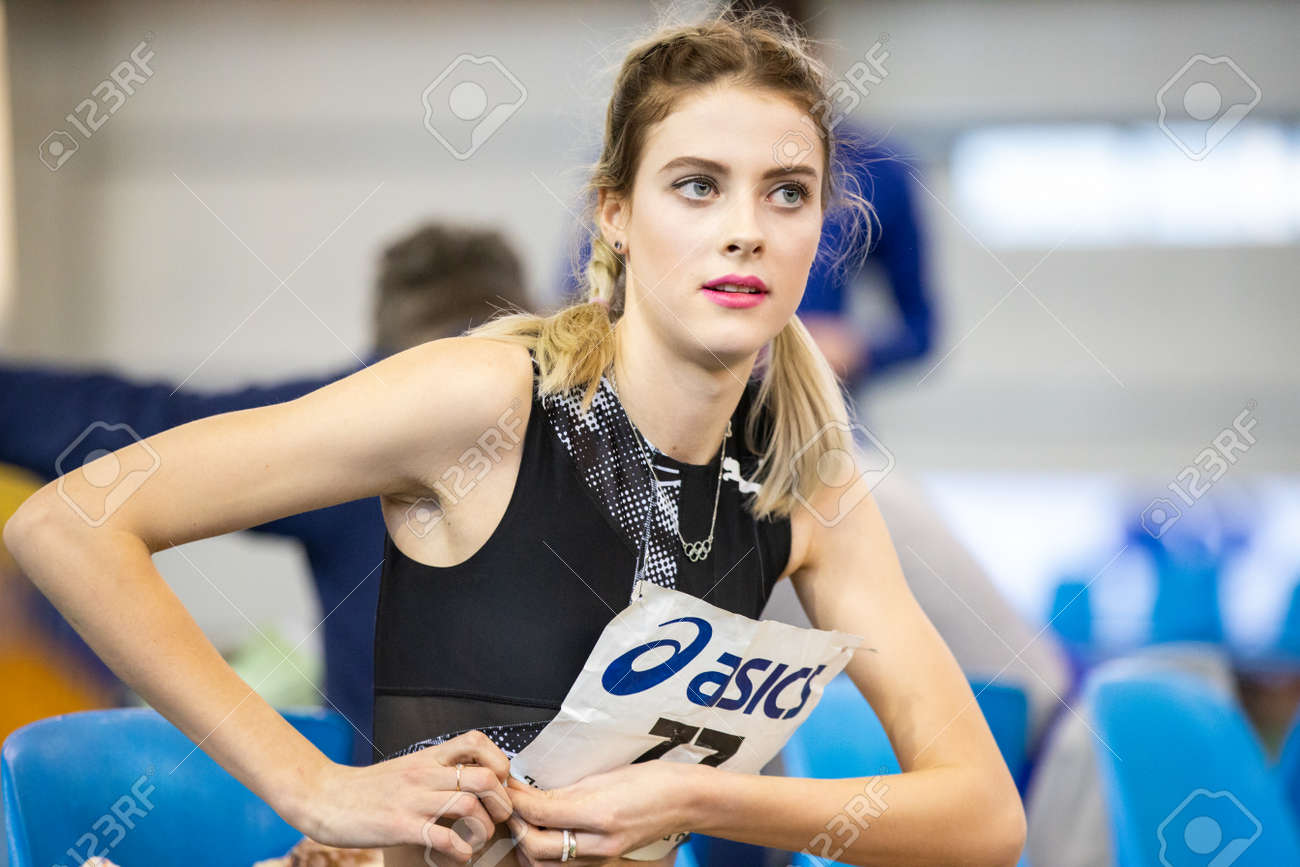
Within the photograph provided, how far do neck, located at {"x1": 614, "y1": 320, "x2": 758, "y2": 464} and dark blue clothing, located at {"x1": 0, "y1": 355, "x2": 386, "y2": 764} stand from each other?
1.40 ft

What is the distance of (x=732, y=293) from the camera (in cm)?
91

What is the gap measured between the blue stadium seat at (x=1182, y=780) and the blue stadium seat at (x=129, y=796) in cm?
81

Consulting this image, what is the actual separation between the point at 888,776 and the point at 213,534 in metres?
0.53

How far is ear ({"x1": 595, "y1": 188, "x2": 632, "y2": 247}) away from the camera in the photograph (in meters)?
1.00

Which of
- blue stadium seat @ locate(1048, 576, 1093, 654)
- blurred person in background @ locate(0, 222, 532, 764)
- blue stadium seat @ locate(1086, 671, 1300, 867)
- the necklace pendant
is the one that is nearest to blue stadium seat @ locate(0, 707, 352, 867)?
blurred person in background @ locate(0, 222, 532, 764)

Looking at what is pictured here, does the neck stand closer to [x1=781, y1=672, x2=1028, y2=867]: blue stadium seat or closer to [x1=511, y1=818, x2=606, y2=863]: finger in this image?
[x1=511, y1=818, x2=606, y2=863]: finger

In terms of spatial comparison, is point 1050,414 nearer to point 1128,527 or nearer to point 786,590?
point 1128,527

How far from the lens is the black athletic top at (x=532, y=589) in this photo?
90 centimetres

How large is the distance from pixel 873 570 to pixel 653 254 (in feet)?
1.12

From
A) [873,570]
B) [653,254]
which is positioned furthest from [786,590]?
[653,254]

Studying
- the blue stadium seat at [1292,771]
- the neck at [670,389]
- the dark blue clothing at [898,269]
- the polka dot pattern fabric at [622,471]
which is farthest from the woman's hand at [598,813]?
the dark blue clothing at [898,269]

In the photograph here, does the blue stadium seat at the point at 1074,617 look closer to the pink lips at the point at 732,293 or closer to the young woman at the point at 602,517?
the young woman at the point at 602,517

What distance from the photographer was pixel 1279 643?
3.04m

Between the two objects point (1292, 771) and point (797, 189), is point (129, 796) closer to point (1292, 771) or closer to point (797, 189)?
point (797, 189)
